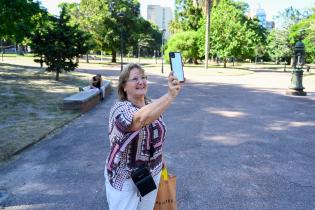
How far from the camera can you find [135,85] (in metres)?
2.83

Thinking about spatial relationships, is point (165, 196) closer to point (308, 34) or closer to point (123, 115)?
point (123, 115)

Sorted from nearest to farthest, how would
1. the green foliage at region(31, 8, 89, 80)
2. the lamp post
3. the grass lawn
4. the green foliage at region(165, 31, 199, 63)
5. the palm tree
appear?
the grass lawn
the lamp post
the green foliage at region(31, 8, 89, 80)
the palm tree
the green foliage at region(165, 31, 199, 63)

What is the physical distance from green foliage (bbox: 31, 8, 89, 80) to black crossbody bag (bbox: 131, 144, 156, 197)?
20.3 metres

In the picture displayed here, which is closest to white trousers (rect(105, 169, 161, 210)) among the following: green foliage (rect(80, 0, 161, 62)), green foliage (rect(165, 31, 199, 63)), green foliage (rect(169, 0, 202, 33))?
green foliage (rect(80, 0, 161, 62))

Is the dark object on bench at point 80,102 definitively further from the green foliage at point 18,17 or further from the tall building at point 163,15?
the tall building at point 163,15

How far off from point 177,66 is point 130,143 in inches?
25.8

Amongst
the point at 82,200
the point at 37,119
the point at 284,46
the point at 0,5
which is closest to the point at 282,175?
the point at 82,200

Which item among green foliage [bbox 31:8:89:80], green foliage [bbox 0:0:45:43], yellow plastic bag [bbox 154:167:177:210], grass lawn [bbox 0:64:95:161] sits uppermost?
Result: green foliage [bbox 0:0:45:43]

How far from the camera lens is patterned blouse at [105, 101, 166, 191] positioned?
268cm

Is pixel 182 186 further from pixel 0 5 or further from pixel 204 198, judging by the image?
pixel 0 5

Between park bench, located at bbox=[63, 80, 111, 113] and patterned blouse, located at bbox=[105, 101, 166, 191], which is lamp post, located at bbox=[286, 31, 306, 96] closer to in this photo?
park bench, located at bbox=[63, 80, 111, 113]

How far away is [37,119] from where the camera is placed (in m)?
10.7

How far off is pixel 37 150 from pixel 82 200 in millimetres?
2925

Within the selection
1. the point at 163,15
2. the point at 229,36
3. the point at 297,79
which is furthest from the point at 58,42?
the point at 229,36
